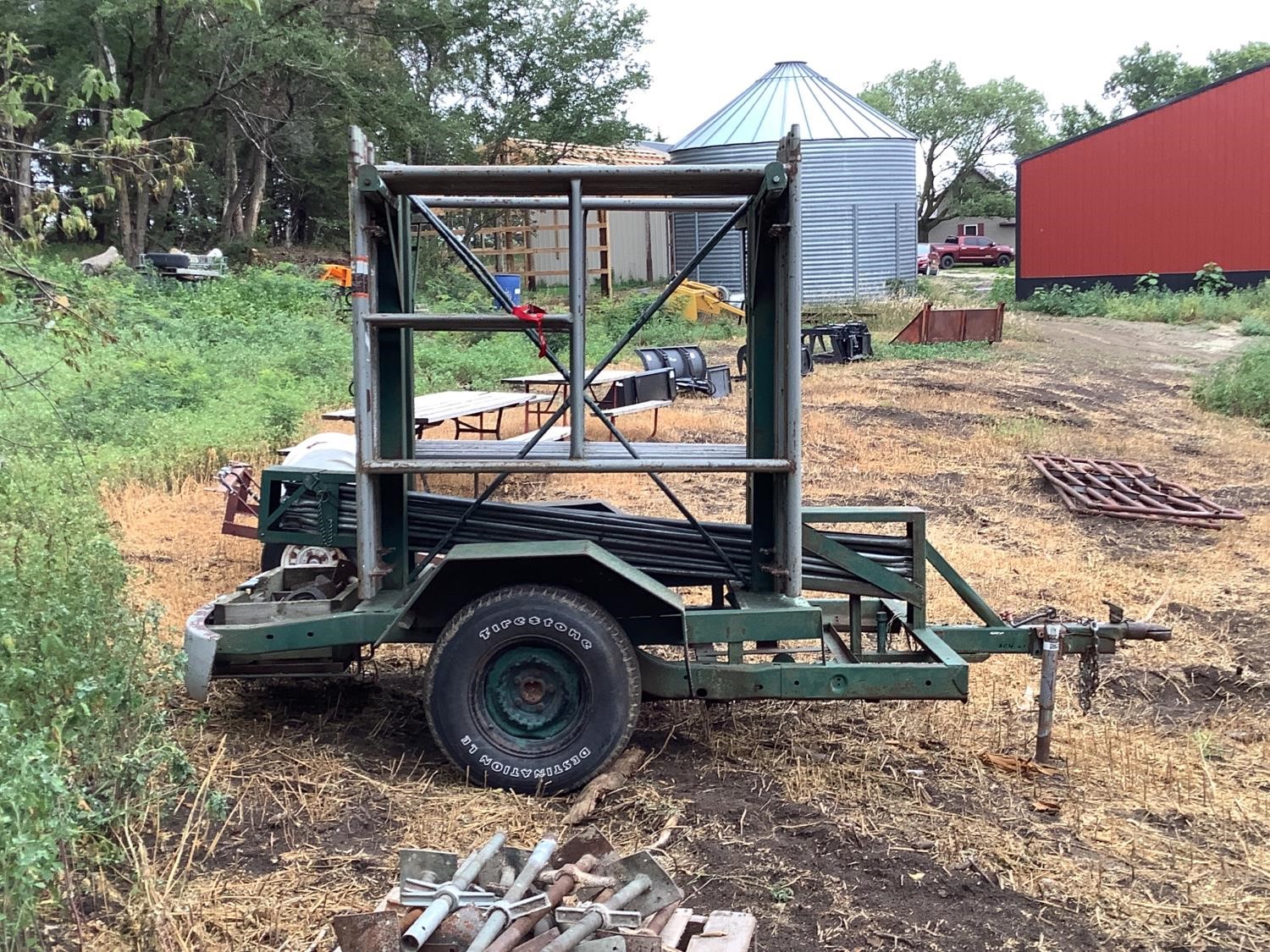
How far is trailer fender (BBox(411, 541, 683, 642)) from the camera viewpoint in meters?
4.68

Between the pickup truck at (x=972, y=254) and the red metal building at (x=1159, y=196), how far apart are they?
24.3m

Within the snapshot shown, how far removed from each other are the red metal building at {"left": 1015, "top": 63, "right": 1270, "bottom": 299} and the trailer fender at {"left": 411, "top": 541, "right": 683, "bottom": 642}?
103 feet

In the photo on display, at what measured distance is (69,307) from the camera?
473 centimetres

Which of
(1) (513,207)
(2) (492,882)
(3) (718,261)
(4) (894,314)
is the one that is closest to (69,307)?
(1) (513,207)

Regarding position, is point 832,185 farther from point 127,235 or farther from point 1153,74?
point 1153,74

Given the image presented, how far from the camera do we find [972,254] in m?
60.5

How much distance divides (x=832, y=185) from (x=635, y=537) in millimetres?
28125

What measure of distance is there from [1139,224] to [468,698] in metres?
33.1

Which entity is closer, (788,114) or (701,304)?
(701,304)

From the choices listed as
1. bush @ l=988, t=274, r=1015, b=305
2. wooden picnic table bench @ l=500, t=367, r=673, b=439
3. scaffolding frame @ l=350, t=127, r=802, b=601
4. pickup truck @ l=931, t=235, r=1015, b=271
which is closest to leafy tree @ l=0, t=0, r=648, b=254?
bush @ l=988, t=274, r=1015, b=305

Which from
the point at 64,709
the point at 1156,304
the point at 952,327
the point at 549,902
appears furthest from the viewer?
the point at 1156,304

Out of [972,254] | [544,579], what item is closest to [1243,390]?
[544,579]

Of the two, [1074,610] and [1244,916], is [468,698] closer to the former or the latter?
[1244,916]

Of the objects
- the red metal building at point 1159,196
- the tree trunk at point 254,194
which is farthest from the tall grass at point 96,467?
the red metal building at point 1159,196
